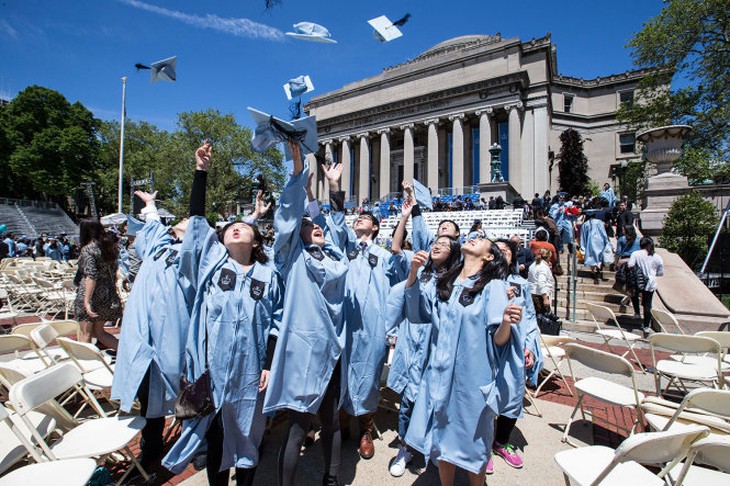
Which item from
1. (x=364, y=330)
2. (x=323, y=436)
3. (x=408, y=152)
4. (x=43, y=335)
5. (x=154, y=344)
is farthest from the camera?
(x=408, y=152)

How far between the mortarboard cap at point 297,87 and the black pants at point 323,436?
223cm

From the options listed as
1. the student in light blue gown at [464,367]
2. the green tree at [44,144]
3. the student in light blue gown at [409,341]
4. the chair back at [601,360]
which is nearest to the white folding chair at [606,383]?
the chair back at [601,360]

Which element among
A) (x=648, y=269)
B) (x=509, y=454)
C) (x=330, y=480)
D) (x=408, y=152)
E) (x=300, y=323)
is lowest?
(x=509, y=454)

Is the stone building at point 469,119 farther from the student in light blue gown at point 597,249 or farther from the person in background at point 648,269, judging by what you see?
the person in background at point 648,269

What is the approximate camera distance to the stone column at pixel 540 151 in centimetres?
3319

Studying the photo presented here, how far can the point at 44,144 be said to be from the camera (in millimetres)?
43031

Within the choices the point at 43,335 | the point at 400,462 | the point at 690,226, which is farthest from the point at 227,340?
the point at 690,226

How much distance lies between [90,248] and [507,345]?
477 centimetres

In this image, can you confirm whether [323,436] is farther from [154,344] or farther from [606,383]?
[606,383]

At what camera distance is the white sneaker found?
2.94 m

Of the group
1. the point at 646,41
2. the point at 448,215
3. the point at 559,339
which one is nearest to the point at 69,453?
the point at 559,339

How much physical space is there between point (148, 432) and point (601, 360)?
12.9 ft

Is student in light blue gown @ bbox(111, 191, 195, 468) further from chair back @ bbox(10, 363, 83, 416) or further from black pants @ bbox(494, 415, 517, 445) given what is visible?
black pants @ bbox(494, 415, 517, 445)

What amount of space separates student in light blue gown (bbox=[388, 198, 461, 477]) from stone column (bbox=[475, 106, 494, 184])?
111 feet
